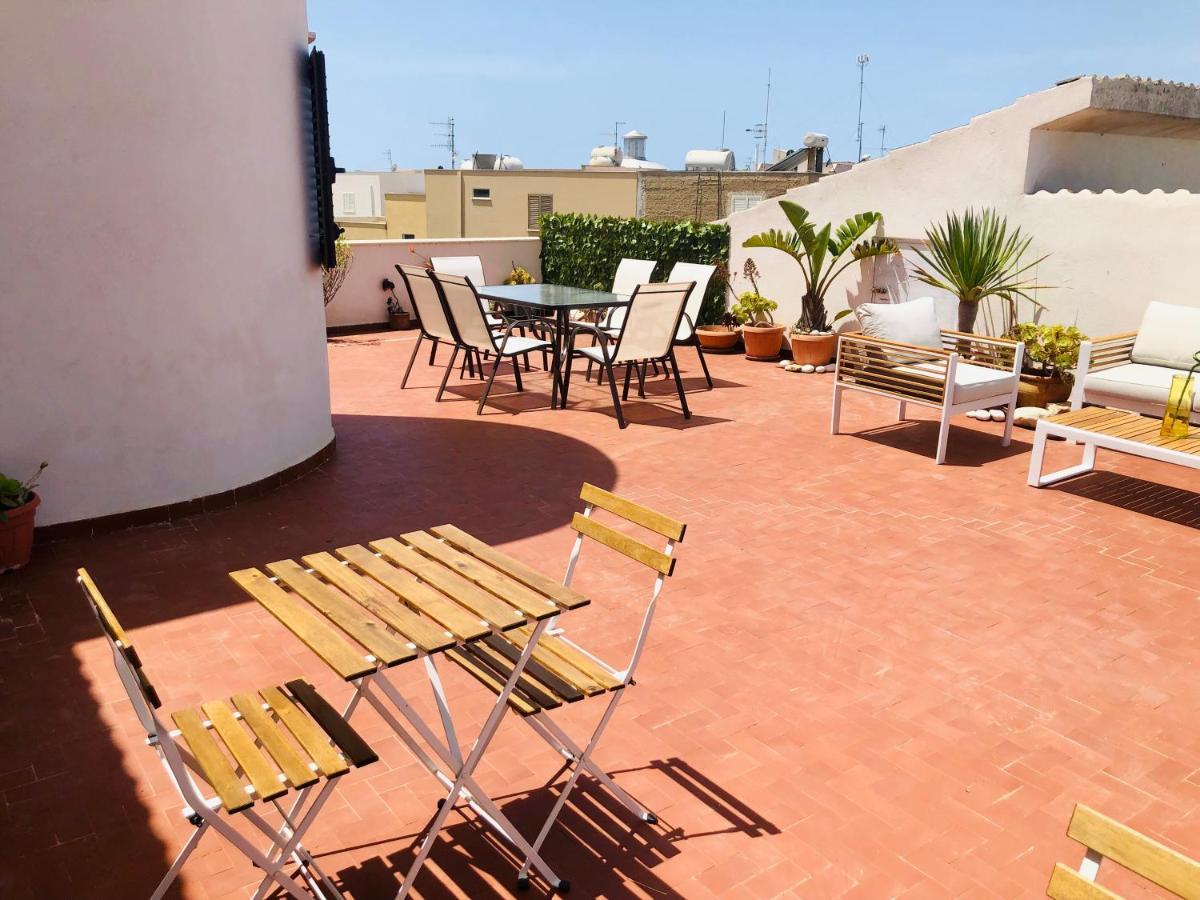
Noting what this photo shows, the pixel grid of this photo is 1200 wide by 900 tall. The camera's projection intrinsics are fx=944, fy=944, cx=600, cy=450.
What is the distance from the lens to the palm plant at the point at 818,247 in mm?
10945

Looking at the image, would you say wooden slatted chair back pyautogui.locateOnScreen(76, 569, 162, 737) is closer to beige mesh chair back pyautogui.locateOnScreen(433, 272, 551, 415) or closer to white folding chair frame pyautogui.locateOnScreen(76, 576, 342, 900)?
white folding chair frame pyautogui.locateOnScreen(76, 576, 342, 900)

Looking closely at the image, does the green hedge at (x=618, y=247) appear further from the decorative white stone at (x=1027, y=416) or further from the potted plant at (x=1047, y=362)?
the decorative white stone at (x=1027, y=416)

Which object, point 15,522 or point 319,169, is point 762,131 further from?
point 15,522

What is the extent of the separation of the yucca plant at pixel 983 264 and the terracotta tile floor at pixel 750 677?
2696 millimetres

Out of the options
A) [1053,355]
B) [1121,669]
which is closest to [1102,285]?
[1053,355]

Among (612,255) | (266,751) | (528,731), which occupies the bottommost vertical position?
(528,731)

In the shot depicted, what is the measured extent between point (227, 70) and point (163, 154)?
2.35 ft

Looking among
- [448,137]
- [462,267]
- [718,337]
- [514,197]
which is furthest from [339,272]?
[448,137]

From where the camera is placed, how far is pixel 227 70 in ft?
18.8

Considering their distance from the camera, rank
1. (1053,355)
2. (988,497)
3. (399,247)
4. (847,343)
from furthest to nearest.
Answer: (399,247), (1053,355), (847,343), (988,497)

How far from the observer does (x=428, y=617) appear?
265 centimetres

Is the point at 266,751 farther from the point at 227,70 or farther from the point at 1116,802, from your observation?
the point at 227,70

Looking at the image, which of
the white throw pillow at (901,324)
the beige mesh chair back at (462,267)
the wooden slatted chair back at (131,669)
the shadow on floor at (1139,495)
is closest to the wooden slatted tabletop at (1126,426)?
the shadow on floor at (1139,495)

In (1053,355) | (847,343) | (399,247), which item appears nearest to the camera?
(847,343)
